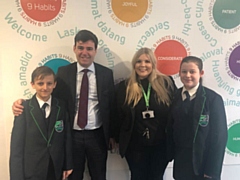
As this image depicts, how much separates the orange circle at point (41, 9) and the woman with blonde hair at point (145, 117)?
84 centimetres

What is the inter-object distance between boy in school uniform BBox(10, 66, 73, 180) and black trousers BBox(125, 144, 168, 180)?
0.53 metres

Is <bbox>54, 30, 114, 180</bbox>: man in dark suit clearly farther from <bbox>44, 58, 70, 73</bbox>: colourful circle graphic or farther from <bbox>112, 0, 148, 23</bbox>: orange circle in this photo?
<bbox>112, 0, 148, 23</bbox>: orange circle

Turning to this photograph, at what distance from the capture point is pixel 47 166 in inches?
69.8

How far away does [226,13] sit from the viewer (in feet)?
7.64

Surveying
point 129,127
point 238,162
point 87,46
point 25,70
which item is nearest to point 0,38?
point 25,70

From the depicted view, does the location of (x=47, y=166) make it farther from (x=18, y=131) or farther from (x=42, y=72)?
(x=42, y=72)

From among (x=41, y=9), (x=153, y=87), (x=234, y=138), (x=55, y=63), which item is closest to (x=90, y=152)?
(x=153, y=87)

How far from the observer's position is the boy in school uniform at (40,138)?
175cm

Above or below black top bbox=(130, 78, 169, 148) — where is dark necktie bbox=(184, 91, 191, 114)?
above

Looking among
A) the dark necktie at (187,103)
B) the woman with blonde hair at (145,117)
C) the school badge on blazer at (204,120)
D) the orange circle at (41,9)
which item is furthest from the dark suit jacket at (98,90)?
the school badge on blazer at (204,120)

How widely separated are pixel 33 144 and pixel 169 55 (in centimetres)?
140

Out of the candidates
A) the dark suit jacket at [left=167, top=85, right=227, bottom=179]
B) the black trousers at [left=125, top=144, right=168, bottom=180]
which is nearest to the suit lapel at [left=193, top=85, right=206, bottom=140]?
the dark suit jacket at [left=167, top=85, right=227, bottom=179]

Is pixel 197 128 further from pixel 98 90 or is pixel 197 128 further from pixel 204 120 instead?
pixel 98 90

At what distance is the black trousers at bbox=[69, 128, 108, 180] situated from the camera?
197cm
